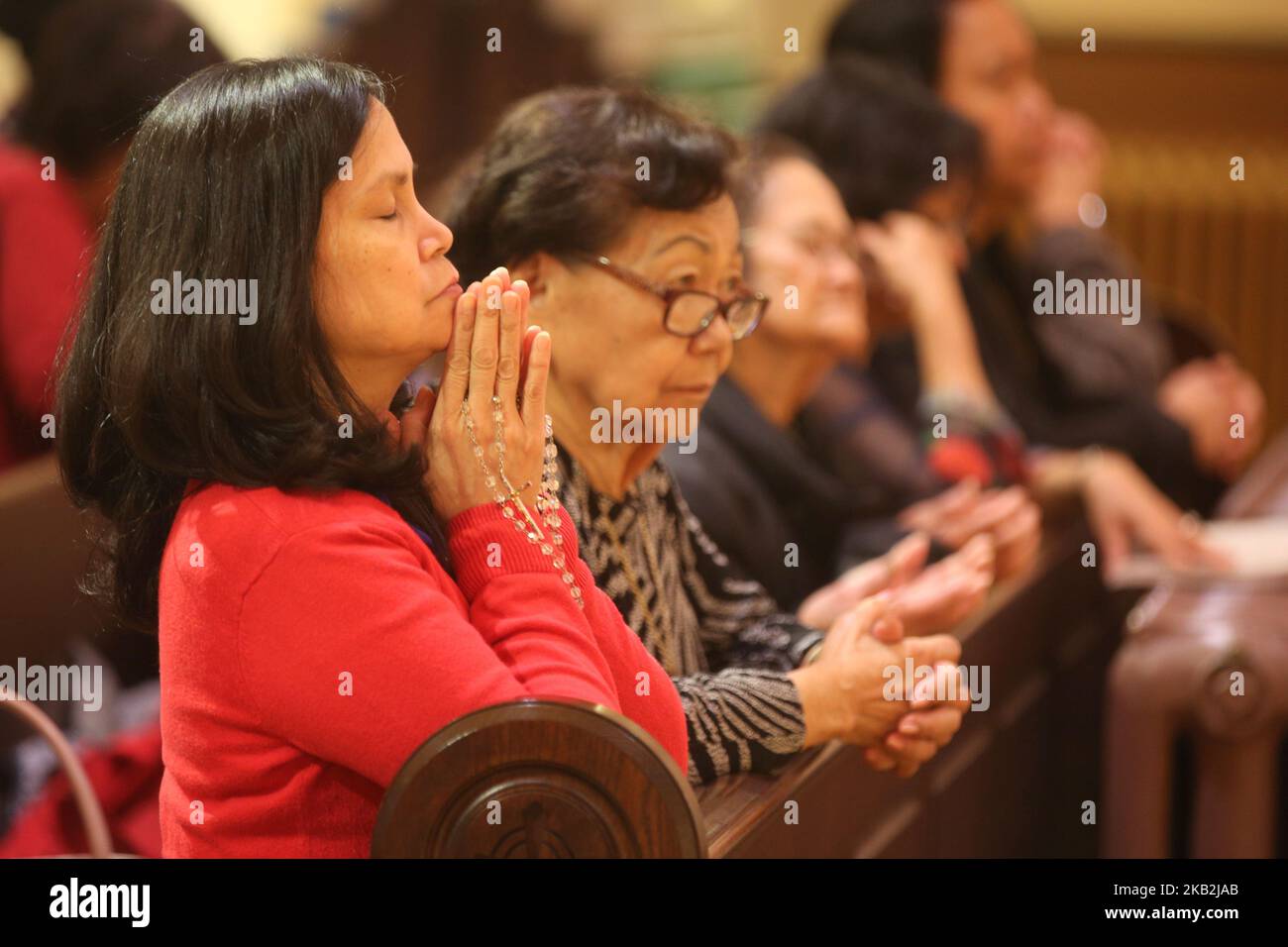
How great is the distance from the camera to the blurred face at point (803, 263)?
2115 millimetres

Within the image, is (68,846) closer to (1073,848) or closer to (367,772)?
(367,772)

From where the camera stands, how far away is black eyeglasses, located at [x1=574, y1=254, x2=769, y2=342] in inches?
55.7

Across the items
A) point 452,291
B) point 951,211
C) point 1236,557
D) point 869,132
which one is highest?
point 869,132

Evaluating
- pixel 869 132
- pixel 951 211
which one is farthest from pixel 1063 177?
pixel 869 132

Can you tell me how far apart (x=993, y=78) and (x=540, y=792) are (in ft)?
7.81

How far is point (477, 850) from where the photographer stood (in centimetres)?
106

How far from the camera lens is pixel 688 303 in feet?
4.70

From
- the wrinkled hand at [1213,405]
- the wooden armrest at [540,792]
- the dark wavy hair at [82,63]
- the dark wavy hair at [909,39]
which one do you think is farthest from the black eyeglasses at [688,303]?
the wrinkled hand at [1213,405]

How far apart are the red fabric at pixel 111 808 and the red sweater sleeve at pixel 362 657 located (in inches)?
27.2

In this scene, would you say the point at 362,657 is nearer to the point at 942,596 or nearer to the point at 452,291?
the point at 452,291

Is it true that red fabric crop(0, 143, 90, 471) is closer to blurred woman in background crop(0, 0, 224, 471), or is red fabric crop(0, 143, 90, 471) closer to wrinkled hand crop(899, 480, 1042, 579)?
blurred woman in background crop(0, 0, 224, 471)

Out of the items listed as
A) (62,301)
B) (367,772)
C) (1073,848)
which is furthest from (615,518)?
(1073,848)

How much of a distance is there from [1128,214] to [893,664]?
4156mm

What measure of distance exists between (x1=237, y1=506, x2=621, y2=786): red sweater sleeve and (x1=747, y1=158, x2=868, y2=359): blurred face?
1100mm
